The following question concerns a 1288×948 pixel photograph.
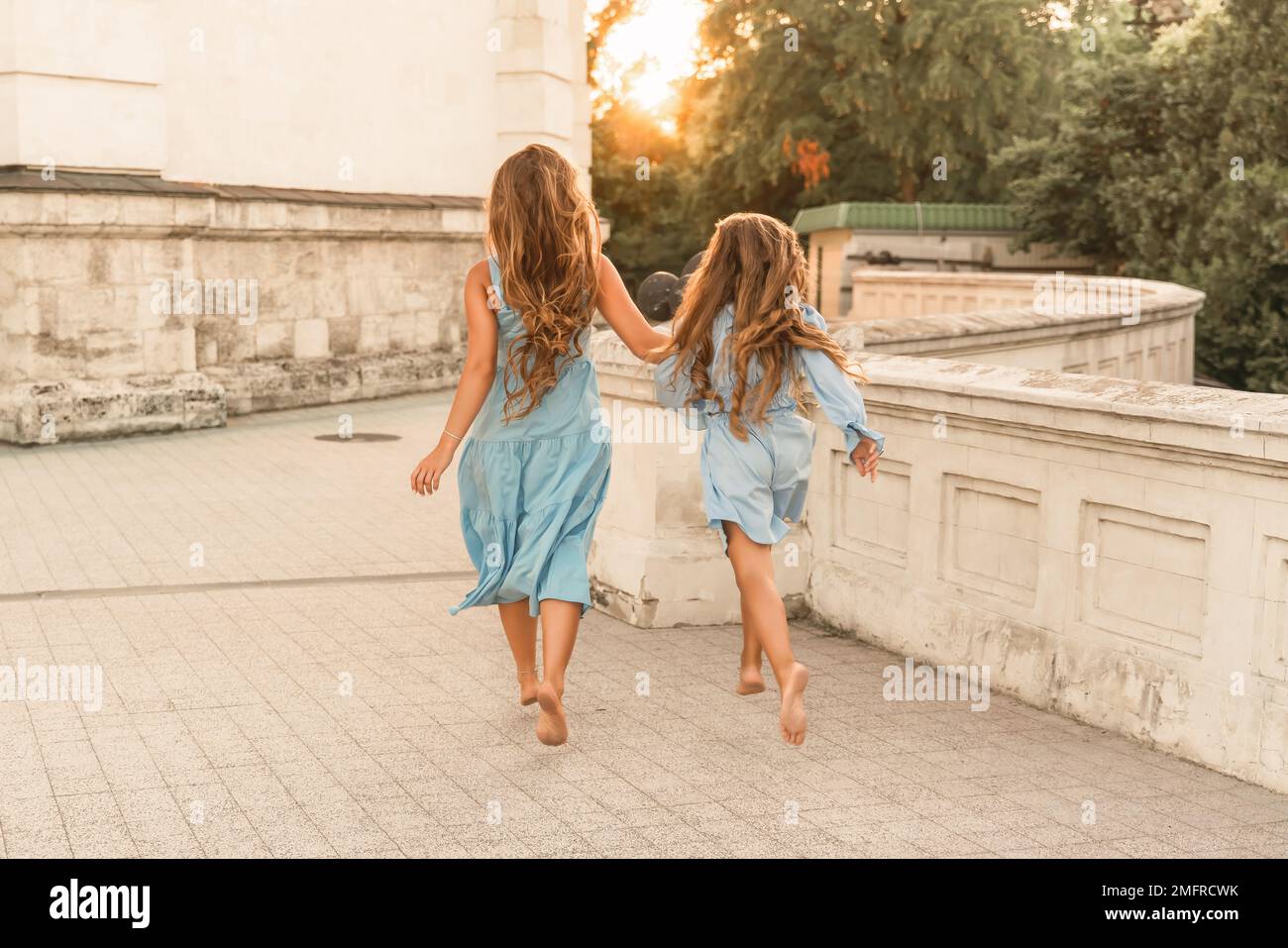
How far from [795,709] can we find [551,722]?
0.80 m

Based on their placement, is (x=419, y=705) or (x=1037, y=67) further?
(x=1037, y=67)

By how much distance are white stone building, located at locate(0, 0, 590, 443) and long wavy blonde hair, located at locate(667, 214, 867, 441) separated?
9.02 meters

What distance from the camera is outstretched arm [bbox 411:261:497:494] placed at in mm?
5227

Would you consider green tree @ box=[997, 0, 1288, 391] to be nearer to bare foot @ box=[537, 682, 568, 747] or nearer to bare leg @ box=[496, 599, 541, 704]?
bare leg @ box=[496, 599, 541, 704]

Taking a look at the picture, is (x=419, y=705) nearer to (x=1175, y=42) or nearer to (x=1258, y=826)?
(x=1258, y=826)

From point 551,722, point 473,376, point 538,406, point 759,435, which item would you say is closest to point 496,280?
point 473,376

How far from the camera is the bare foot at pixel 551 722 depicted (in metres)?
5.09

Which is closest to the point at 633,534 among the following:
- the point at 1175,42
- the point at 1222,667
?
the point at 1222,667

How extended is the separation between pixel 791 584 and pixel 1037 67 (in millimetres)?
33187

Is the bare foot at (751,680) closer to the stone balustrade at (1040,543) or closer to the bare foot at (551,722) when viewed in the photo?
the bare foot at (551,722)


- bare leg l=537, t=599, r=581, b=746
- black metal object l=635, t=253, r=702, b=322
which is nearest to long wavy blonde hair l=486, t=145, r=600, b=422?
black metal object l=635, t=253, r=702, b=322

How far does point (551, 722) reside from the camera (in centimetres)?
512

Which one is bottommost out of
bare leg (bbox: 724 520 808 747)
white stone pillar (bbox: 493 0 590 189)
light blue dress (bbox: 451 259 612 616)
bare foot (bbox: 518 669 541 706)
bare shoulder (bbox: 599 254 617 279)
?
bare foot (bbox: 518 669 541 706)

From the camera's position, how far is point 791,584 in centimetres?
727
